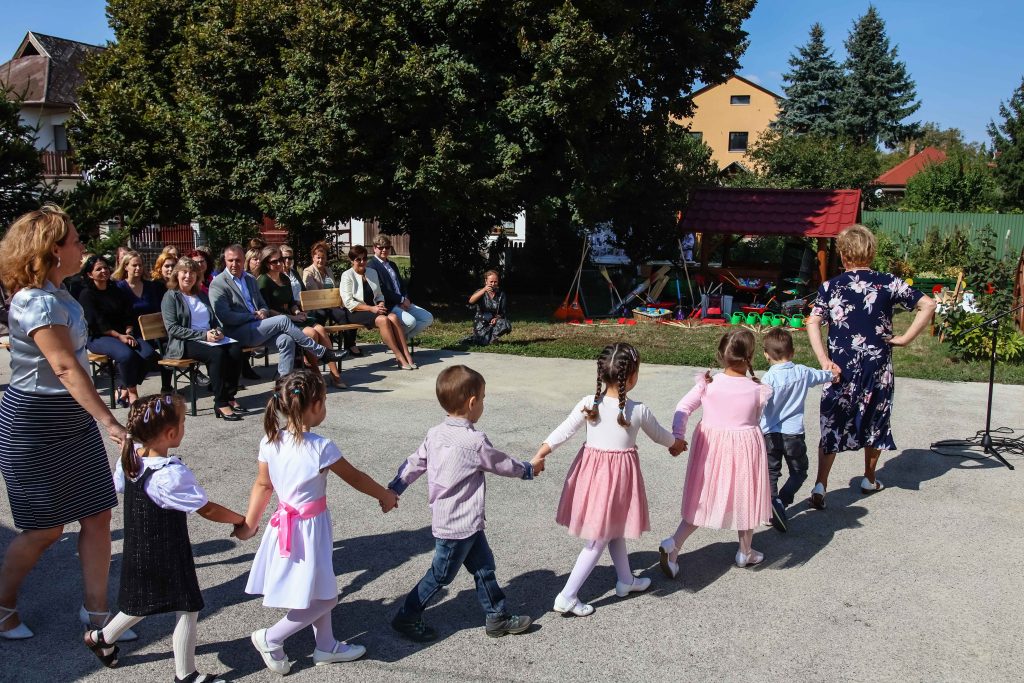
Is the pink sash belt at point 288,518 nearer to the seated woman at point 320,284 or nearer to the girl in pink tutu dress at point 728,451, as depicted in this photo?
the girl in pink tutu dress at point 728,451

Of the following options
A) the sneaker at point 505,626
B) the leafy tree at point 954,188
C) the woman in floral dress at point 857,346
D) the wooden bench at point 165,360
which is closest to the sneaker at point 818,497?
the woman in floral dress at point 857,346

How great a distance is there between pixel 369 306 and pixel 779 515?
6.74m

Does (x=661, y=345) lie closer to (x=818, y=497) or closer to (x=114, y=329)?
(x=818, y=497)

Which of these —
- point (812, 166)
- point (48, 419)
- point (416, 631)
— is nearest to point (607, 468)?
point (416, 631)

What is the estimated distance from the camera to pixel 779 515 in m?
5.37

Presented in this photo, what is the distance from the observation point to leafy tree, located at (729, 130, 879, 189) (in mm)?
35781

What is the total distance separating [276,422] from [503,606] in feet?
4.66

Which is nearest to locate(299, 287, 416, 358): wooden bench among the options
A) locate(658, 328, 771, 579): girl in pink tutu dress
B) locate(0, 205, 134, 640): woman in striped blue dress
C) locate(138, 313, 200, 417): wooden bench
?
locate(138, 313, 200, 417): wooden bench

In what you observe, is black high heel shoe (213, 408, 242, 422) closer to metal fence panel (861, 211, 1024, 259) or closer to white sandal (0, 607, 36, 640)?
white sandal (0, 607, 36, 640)

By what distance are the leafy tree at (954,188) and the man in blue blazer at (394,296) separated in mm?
31420

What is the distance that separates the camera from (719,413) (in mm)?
4621

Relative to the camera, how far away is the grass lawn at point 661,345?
1066 centimetres

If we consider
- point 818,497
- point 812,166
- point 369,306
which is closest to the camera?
point 818,497

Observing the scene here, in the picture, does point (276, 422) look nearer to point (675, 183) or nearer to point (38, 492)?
point (38, 492)
